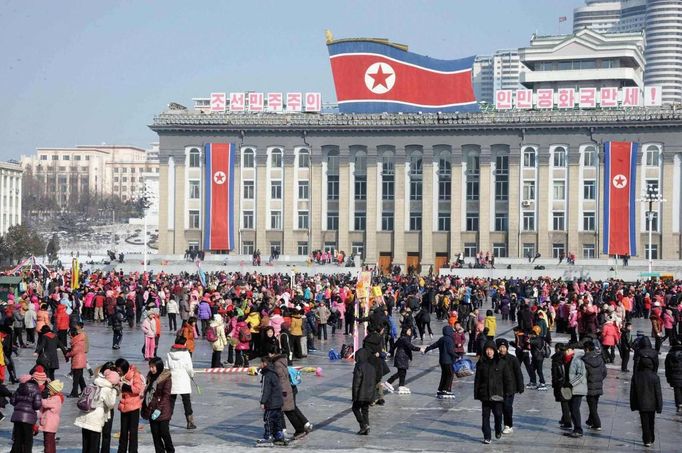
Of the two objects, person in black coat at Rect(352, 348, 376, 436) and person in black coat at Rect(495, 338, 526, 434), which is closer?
person in black coat at Rect(495, 338, 526, 434)

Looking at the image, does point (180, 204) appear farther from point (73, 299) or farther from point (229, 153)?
point (73, 299)

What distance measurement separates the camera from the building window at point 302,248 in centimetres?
9144

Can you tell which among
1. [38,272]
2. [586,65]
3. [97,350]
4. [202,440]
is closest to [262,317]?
[97,350]

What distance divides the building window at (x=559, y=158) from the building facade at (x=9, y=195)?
254 feet

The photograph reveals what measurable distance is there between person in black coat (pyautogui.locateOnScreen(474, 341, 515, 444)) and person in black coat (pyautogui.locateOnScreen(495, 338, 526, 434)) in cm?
7

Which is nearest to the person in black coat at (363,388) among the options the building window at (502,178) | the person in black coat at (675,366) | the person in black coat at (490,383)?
the person in black coat at (490,383)

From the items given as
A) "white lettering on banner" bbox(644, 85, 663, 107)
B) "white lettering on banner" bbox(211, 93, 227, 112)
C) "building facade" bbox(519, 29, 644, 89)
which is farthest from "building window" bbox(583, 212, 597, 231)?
"white lettering on banner" bbox(211, 93, 227, 112)

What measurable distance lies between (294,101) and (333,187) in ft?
23.4

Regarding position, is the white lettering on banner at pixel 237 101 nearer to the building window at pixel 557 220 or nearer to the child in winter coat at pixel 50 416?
the building window at pixel 557 220

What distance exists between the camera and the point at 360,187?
9175 cm

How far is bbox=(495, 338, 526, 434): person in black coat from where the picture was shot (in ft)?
62.6

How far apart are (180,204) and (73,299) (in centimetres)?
4944

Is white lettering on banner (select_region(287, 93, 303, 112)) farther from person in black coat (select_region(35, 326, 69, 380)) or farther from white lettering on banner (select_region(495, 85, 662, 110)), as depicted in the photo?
person in black coat (select_region(35, 326, 69, 380))

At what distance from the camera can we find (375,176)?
299ft
